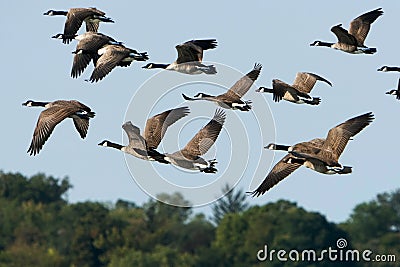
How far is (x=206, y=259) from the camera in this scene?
7669 cm

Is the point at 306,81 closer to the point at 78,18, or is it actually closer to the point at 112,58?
the point at 112,58

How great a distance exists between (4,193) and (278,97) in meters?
65.0

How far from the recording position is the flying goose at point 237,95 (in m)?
27.2

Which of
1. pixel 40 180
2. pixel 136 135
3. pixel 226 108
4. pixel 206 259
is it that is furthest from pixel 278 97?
pixel 40 180

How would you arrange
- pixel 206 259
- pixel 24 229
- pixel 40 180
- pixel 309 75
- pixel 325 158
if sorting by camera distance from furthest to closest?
pixel 40 180 → pixel 24 229 → pixel 206 259 → pixel 309 75 → pixel 325 158

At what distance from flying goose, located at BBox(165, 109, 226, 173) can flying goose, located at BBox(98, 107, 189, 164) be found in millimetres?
433

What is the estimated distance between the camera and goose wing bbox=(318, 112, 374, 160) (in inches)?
1030

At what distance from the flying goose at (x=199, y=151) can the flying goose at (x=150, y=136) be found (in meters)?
0.43

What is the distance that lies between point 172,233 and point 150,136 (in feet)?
180

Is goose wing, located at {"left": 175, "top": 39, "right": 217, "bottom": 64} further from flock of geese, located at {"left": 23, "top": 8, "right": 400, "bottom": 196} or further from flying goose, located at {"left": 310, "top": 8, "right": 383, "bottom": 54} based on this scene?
flying goose, located at {"left": 310, "top": 8, "right": 383, "bottom": 54}

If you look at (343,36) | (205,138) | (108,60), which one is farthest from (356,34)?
(108,60)

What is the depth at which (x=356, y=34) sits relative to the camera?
30828mm

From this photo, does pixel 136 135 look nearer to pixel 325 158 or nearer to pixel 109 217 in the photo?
pixel 325 158

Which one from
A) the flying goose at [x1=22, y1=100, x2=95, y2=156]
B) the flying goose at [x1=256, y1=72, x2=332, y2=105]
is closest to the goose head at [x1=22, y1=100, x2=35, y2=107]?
the flying goose at [x1=22, y1=100, x2=95, y2=156]
